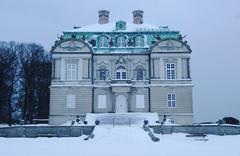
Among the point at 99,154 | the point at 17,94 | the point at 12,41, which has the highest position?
the point at 12,41

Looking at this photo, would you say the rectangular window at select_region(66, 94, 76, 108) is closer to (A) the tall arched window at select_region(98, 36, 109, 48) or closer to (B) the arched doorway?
(B) the arched doorway

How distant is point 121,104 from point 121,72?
11.4 feet

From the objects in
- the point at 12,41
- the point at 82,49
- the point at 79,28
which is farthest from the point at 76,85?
the point at 12,41

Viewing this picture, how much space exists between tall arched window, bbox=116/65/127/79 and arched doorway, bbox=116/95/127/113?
2.25 metres

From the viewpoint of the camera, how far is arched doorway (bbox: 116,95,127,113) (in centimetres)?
4053

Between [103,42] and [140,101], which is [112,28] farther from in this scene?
[140,101]

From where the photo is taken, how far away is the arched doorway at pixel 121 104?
40.5 meters

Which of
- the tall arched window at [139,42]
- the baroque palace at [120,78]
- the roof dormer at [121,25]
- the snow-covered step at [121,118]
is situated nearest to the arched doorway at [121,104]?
the baroque palace at [120,78]

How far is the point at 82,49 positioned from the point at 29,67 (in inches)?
360

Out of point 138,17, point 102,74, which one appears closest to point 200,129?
point 102,74

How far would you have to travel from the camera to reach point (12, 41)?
161ft

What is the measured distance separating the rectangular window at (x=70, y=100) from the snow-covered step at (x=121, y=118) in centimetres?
231

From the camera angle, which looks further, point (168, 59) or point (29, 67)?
point (29, 67)

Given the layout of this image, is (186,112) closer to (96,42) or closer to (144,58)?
(144,58)
